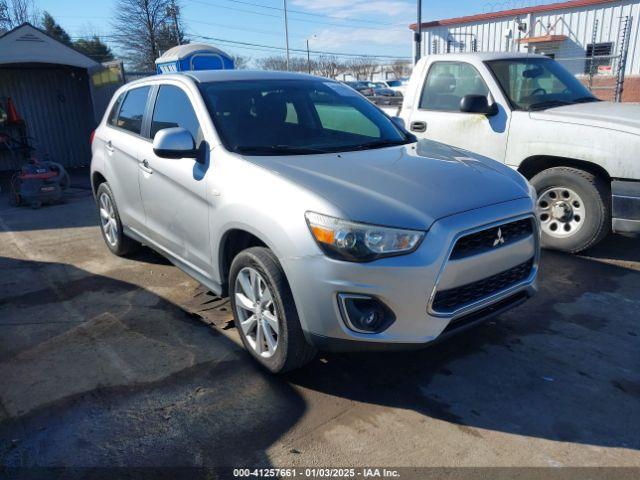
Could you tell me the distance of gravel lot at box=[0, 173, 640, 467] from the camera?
263 centimetres

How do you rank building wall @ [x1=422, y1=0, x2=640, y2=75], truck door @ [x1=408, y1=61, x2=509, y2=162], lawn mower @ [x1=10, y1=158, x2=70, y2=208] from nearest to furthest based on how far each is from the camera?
1. truck door @ [x1=408, y1=61, x2=509, y2=162]
2. lawn mower @ [x1=10, y1=158, x2=70, y2=208]
3. building wall @ [x1=422, y1=0, x2=640, y2=75]

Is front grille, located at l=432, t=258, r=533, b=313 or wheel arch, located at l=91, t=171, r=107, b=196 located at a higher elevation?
wheel arch, located at l=91, t=171, r=107, b=196

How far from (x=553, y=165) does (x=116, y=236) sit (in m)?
4.52

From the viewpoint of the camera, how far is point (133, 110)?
191 inches

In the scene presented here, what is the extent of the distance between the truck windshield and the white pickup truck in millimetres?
11

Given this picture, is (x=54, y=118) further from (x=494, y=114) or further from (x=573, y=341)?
(x=573, y=341)

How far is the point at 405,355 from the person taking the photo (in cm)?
348

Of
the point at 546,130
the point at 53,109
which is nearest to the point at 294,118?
the point at 546,130

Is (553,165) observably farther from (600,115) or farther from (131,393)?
(131,393)

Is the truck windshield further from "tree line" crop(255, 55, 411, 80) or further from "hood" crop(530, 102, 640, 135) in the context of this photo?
"tree line" crop(255, 55, 411, 80)

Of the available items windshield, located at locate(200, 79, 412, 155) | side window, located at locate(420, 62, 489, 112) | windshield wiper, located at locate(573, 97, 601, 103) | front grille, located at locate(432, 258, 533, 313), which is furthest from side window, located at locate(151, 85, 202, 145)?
windshield wiper, located at locate(573, 97, 601, 103)

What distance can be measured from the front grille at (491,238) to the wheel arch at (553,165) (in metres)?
2.21

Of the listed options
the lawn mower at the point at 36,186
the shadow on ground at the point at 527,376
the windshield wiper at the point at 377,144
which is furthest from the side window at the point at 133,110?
the lawn mower at the point at 36,186

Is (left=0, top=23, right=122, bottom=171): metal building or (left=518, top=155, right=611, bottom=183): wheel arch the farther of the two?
(left=0, top=23, right=122, bottom=171): metal building
